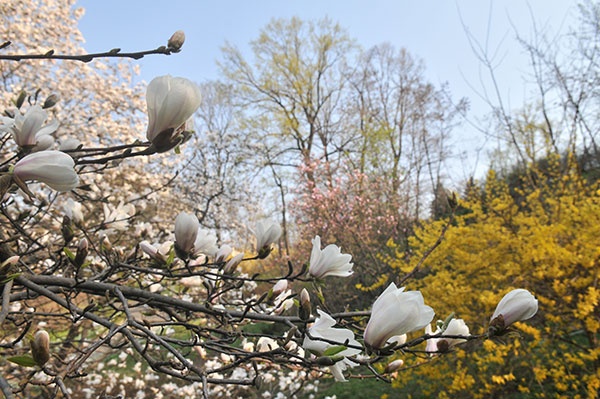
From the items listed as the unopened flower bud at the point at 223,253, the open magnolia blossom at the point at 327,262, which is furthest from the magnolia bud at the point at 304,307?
the unopened flower bud at the point at 223,253

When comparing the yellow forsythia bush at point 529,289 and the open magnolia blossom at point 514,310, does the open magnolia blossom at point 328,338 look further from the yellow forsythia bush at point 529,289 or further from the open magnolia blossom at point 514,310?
the yellow forsythia bush at point 529,289

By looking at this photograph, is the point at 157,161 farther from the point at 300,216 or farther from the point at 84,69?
the point at 300,216

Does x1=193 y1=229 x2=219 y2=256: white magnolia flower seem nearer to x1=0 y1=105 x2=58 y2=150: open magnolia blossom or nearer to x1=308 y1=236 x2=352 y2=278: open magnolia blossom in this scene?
x1=308 y1=236 x2=352 y2=278: open magnolia blossom

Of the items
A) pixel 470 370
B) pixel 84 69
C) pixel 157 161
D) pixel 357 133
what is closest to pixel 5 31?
pixel 84 69

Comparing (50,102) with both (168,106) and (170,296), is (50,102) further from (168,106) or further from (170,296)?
(168,106)

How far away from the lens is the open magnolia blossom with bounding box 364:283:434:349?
68 cm

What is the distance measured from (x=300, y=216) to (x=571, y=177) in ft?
22.3

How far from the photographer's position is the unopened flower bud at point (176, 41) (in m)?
0.95

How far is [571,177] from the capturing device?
390 centimetres

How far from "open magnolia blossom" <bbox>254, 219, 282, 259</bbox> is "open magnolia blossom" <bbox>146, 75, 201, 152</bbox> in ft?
1.76

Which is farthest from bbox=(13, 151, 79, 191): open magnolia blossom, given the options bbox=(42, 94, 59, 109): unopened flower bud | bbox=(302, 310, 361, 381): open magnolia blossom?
bbox=(42, 94, 59, 109): unopened flower bud

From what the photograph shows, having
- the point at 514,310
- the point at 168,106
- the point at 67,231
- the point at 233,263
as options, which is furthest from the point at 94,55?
the point at 514,310

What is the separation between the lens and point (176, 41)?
3.13 feet

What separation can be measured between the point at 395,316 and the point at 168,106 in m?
0.56
